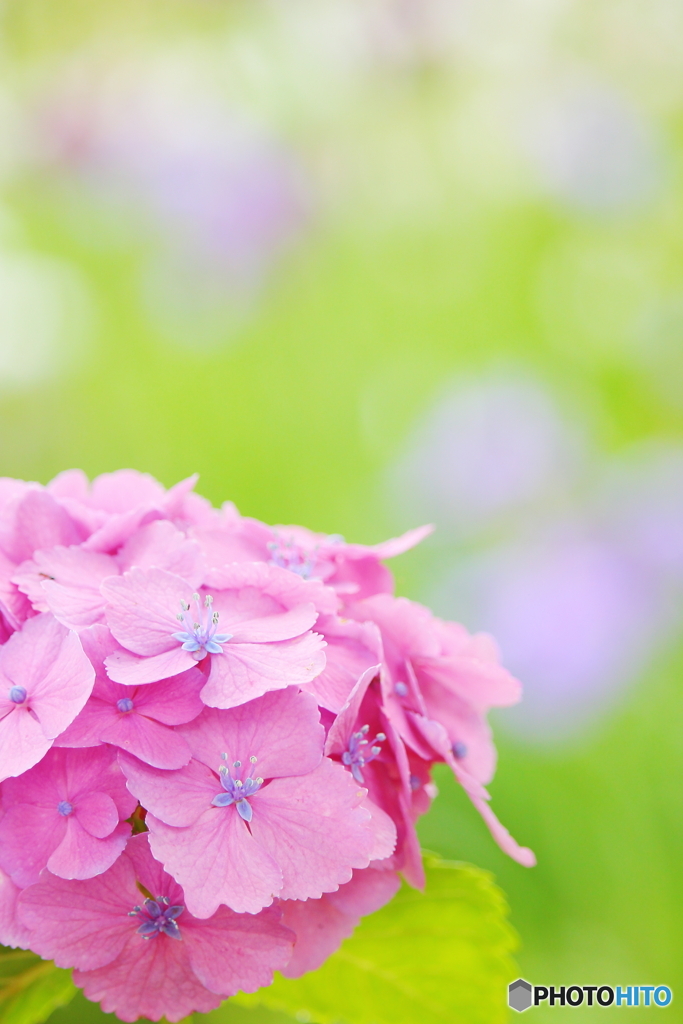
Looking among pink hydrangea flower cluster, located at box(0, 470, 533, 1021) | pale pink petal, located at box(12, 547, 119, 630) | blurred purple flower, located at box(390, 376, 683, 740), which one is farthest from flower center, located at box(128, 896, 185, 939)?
blurred purple flower, located at box(390, 376, 683, 740)

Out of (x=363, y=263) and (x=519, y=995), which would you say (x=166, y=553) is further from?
(x=363, y=263)

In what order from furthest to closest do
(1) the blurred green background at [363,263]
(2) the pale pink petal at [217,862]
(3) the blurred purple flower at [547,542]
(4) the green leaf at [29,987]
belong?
(1) the blurred green background at [363,263] → (3) the blurred purple flower at [547,542] → (4) the green leaf at [29,987] → (2) the pale pink petal at [217,862]

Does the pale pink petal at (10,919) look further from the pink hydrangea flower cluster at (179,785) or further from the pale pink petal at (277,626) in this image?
the pale pink petal at (277,626)

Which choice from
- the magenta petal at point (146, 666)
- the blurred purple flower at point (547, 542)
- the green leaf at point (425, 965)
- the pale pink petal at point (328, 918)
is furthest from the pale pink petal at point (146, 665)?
the blurred purple flower at point (547, 542)

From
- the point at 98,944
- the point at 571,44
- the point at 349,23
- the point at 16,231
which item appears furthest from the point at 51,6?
the point at 98,944

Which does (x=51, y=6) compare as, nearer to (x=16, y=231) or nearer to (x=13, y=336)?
(x=16, y=231)
